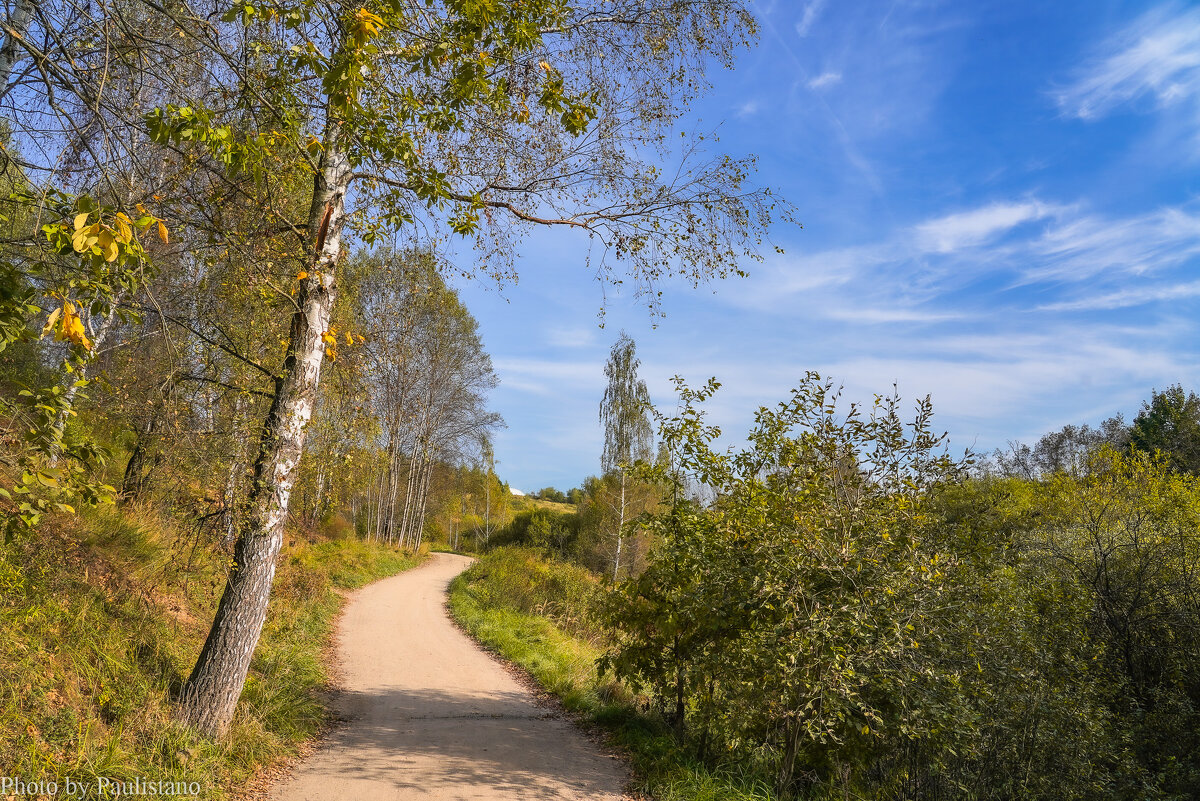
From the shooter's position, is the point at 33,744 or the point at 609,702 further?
the point at 609,702

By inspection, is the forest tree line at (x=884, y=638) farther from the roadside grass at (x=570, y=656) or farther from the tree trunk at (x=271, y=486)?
the tree trunk at (x=271, y=486)

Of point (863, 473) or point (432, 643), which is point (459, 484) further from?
point (863, 473)

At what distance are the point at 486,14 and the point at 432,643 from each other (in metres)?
11.0

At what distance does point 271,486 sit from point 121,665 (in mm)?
2001

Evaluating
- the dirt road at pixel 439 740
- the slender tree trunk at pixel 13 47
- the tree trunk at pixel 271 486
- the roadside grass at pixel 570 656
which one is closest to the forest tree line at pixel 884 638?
the roadside grass at pixel 570 656

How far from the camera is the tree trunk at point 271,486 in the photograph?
564cm

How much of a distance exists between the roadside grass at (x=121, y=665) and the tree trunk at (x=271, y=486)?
0.24 metres

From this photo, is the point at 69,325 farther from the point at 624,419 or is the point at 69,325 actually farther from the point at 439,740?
the point at 624,419

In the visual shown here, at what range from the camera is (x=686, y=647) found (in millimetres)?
6543

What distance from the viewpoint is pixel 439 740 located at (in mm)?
6758

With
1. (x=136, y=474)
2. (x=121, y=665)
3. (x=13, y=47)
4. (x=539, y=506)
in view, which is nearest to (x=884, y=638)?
(x=121, y=665)

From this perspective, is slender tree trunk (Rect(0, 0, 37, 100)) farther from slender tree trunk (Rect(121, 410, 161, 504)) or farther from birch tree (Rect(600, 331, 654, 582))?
birch tree (Rect(600, 331, 654, 582))

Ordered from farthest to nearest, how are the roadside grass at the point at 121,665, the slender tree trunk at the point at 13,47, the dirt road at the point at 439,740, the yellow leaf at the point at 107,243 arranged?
the dirt road at the point at 439,740 → the roadside grass at the point at 121,665 → the slender tree trunk at the point at 13,47 → the yellow leaf at the point at 107,243

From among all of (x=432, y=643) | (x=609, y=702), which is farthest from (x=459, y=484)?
(x=609, y=702)
